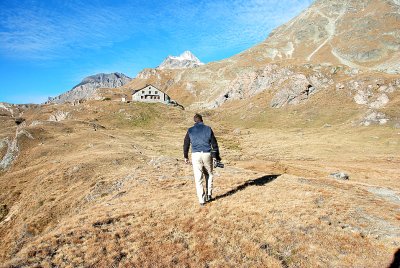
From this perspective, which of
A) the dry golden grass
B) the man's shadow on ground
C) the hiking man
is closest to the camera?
the dry golden grass

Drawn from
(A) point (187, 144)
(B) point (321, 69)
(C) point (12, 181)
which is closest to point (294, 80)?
(B) point (321, 69)

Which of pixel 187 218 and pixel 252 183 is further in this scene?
pixel 252 183

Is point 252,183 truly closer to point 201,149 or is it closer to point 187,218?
point 201,149

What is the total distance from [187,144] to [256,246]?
6.58 meters

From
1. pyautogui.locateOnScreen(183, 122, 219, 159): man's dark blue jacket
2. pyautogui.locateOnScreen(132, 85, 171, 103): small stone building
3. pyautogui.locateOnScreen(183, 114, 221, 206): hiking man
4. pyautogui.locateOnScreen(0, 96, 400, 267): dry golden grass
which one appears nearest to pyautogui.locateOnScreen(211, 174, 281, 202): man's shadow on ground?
pyautogui.locateOnScreen(0, 96, 400, 267): dry golden grass

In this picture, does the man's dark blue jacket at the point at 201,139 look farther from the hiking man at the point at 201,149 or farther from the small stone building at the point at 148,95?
the small stone building at the point at 148,95

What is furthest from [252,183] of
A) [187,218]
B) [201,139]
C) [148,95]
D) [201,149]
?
[148,95]

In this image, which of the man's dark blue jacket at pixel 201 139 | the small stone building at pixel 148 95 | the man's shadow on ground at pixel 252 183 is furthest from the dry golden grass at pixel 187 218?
the small stone building at pixel 148 95

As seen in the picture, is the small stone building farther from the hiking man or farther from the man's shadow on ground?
the hiking man

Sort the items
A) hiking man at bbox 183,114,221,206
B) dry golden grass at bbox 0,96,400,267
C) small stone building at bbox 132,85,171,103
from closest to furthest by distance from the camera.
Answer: dry golden grass at bbox 0,96,400,267 < hiking man at bbox 183,114,221,206 < small stone building at bbox 132,85,171,103

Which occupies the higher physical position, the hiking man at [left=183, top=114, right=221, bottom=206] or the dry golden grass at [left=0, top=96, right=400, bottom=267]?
the hiking man at [left=183, top=114, right=221, bottom=206]

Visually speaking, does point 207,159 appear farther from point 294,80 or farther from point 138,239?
point 294,80

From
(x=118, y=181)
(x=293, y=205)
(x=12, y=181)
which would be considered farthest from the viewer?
(x=12, y=181)

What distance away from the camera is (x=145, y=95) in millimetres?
143875
